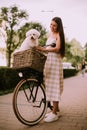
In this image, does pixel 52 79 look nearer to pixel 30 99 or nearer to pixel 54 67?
pixel 54 67

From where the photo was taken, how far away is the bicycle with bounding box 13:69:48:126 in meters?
5.48

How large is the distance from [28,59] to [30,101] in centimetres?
90

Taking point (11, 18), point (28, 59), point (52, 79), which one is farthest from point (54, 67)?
point (11, 18)

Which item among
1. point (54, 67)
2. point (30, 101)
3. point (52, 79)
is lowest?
point (30, 101)

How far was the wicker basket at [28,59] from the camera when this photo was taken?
5.30m

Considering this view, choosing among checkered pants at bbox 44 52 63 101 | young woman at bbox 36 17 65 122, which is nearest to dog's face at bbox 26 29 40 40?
young woman at bbox 36 17 65 122

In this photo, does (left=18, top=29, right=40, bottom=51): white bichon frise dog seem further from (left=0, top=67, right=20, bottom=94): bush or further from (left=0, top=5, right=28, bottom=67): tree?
(left=0, top=5, right=28, bottom=67): tree

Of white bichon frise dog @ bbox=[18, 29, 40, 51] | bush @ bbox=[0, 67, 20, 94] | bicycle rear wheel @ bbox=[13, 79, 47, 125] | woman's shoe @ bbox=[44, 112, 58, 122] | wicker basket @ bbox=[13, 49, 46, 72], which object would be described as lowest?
bush @ bbox=[0, 67, 20, 94]

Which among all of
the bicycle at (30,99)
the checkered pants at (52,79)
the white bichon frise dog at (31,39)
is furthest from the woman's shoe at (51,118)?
the white bichon frise dog at (31,39)

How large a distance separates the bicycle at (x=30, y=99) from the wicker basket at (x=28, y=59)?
0.20 metres

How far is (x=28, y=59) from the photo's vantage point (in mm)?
5309

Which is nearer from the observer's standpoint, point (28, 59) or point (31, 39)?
point (28, 59)

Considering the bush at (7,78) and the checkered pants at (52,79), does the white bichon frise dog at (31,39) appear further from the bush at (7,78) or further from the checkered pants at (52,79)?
the bush at (7,78)

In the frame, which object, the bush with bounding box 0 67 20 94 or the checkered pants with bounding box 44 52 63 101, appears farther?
the bush with bounding box 0 67 20 94
